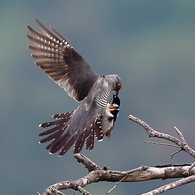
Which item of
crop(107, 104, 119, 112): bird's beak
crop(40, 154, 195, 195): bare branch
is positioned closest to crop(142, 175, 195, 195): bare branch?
crop(40, 154, 195, 195): bare branch

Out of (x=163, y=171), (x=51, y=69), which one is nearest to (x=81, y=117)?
(x=51, y=69)

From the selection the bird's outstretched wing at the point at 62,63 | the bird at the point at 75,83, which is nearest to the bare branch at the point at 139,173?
the bird at the point at 75,83

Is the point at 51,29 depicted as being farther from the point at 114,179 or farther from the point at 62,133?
the point at 114,179

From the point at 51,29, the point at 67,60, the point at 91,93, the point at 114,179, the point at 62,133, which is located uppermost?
the point at 51,29

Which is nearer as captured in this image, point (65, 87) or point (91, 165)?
point (91, 165)

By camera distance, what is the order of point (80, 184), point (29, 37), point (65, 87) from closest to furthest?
1. point (80, 184)
2. point (29, 37)
3. point (65, 87)

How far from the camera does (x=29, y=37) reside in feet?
12.3

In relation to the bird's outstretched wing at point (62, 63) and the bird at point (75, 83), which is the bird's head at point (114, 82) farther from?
the bird's outstretched wing at point (62, 63)

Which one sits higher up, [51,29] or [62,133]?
[51,29]

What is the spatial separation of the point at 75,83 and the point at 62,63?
241 millimetres

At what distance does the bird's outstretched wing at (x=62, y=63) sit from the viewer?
388 cm

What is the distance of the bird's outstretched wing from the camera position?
388 cm

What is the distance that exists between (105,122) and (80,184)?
4.52 feet

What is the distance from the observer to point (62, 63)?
156 inches
